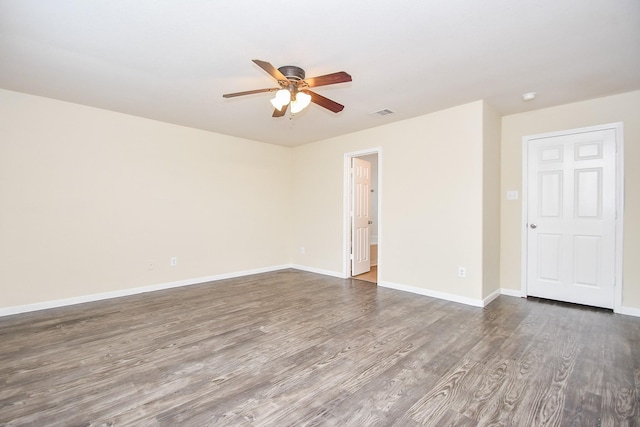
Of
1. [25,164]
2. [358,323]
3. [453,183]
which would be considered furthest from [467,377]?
[25,164]

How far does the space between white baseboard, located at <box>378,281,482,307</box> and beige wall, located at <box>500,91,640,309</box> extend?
82cm

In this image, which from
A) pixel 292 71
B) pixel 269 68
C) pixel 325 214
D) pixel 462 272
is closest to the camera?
pixel 269 68

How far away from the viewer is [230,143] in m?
5.05

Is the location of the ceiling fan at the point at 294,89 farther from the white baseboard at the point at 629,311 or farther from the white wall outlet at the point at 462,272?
the white baseboard at the point at 629,311

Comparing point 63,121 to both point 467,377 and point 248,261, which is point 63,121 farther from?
point 467,377

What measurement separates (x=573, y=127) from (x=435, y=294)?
2.63 metres

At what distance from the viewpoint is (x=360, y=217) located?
5.32 meters

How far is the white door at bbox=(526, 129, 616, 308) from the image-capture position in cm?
336

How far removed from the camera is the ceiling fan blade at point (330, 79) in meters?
2.16

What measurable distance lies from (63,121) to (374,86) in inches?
145

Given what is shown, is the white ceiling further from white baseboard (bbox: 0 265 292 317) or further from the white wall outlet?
white baseboard (bbox: 0 265 292 317)

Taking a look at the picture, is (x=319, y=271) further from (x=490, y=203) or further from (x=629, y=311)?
(x=629, y=311)

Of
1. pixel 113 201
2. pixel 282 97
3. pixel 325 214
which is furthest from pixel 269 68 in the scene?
pixel 325 214

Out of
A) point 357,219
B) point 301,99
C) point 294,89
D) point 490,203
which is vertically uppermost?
point 294,89
